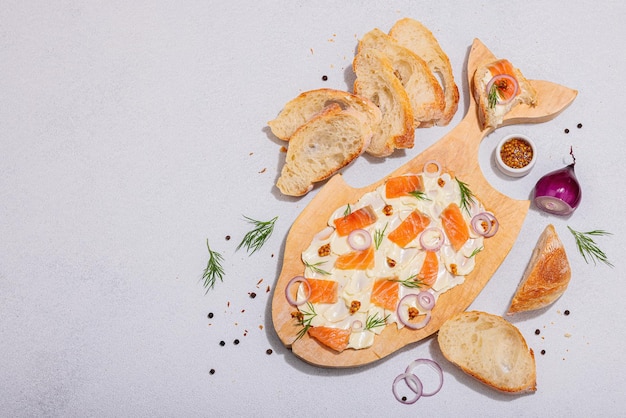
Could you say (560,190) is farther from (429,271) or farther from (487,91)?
(429,271)

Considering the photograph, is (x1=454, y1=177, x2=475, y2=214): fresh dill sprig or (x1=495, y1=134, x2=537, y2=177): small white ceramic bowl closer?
(x1=454, y1=177, x2=475, y2=214): fresh dill sprig

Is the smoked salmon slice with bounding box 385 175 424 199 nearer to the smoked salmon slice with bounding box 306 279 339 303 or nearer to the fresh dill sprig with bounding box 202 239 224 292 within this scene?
the smoked salmon slice with bounding box 306 279 339 303

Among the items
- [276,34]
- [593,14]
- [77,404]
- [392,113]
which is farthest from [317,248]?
[593,14]

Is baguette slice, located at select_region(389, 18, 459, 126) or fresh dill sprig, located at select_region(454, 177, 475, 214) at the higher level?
baguette slice, located at select_region(389, 18, 459, 126)

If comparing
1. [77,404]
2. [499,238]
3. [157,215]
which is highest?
[499,238]

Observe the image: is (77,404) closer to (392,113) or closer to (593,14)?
(392,113)

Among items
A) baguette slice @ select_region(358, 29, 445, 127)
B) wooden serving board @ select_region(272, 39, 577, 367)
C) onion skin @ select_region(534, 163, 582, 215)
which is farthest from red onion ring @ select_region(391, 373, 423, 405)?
baguette slice @ select_region(358, 29, 445, 127)

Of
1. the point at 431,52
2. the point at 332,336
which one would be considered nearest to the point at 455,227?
the point at 332,336
